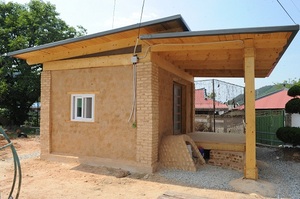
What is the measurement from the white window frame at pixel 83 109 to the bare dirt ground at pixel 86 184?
4.79ft

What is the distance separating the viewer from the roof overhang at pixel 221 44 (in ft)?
18.0

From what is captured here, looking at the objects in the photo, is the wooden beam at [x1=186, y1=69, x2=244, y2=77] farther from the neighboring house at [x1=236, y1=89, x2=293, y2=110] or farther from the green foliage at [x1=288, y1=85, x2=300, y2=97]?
the neighboring house at [x1=236, y1=89, x2=293, y2=110]

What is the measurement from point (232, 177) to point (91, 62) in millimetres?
5214

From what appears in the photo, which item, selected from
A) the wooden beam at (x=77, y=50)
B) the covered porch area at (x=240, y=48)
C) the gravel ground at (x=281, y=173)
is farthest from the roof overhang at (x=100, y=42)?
the gravel ground at (x=281, y=173)

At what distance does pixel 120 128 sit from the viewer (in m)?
7.33

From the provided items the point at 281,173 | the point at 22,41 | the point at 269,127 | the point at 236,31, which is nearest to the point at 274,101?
the point at 269,127

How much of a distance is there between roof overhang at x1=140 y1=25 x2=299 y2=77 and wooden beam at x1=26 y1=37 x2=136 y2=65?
3.22 feet

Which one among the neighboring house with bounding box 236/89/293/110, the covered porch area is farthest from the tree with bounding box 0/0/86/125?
the neighboring house with bounding box 236/89/293/110

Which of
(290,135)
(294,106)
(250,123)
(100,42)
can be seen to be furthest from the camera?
(294,106)

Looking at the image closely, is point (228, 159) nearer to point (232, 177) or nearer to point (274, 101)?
point (232, 177)

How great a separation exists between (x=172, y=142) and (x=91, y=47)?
3818 mm

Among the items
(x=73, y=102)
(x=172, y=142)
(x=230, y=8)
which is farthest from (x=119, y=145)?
(x=230, y=8)

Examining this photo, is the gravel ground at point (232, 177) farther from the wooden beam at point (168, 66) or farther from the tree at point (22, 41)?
the tree at point (22, 41)

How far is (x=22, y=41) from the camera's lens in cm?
1706
